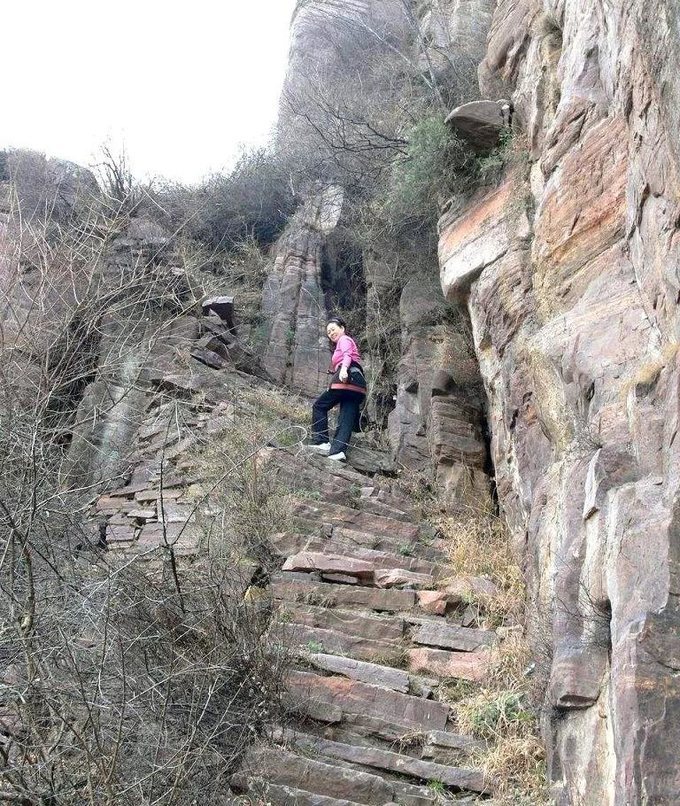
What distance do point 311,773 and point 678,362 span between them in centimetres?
343

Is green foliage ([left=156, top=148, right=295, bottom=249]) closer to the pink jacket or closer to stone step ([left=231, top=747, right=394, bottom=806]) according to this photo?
the pink jacket

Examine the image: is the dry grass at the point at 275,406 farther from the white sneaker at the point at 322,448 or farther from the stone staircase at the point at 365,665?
the stone staircase at the point at 365,665

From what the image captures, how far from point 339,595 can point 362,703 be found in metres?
1.46

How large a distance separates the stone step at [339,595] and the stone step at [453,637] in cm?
46

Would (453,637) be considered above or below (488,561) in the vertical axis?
below

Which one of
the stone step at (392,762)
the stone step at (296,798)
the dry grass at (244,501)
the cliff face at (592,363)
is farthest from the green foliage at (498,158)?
the stone step at (296,798)

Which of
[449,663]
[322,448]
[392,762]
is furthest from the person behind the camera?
[322,448]

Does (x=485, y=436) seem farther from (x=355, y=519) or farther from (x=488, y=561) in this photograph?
(x=488, y=561)

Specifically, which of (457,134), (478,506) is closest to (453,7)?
(457,134)

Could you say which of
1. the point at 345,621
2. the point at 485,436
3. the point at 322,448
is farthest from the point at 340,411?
the point at 345,621

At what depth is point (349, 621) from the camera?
728 centimetres

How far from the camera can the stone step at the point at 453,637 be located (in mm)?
7035

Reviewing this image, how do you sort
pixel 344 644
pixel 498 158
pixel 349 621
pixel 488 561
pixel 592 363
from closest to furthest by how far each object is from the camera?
pixel 592 363 → pixel 344 644 → pixel 349 621 → pixel 488 561 → pixel 498 158

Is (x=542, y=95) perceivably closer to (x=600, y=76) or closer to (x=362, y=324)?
(x=600, y=76)
